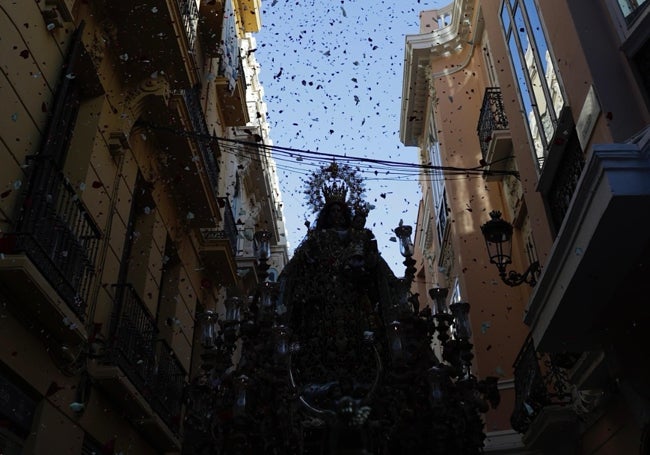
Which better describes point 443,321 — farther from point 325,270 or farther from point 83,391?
point 83,391

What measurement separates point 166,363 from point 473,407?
14.8ft

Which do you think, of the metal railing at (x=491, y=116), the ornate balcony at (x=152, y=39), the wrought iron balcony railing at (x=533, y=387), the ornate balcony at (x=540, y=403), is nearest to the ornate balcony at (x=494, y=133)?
the metal railing at (x=491, y=116)

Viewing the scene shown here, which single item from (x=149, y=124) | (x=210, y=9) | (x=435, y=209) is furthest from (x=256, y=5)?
(x=149, y=124)

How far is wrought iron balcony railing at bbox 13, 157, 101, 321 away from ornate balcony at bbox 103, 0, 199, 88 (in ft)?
8.58

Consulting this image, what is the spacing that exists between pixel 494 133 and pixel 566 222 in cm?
674

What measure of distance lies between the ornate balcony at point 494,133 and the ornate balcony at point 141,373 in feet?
21.5

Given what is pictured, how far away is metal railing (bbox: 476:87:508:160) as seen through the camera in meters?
12.7

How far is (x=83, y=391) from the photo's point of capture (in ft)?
22.1

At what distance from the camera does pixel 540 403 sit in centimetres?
883

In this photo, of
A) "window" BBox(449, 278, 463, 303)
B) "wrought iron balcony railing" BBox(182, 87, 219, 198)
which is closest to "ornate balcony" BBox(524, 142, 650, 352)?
"wrought iron balcony railing" BBox(182, 87, 219, 198)

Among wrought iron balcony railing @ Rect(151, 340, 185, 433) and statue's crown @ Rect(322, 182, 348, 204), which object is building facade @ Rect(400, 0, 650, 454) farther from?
wrought iron balcony railing @ Rect(151, 340, 185, 433)

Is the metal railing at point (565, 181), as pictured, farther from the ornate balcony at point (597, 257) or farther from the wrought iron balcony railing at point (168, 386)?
the wrought iron balcony railing at point (168, 386)

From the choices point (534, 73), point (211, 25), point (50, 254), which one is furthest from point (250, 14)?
point (50, 254)

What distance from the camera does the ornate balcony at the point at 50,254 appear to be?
5227mm
